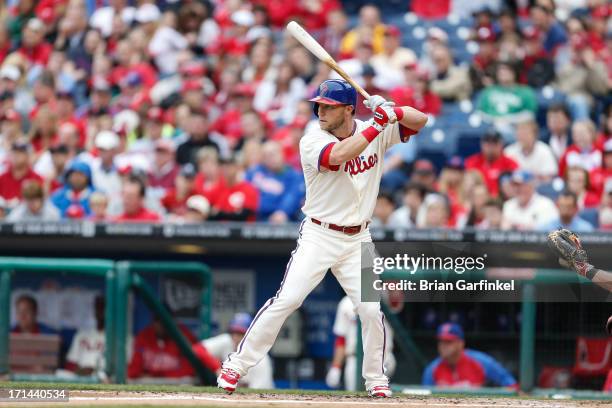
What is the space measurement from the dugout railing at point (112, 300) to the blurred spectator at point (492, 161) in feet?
9.45

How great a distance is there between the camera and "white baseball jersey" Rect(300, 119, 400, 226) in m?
6.89

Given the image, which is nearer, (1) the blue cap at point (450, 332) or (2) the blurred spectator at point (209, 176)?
(1) the blue cap at point (450, 332)

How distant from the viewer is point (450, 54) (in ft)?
40.4

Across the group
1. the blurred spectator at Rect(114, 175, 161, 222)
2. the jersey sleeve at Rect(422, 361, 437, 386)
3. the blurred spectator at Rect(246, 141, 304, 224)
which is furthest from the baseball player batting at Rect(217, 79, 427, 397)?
the blurred spectator at Rect(114, 175, 161, 222)

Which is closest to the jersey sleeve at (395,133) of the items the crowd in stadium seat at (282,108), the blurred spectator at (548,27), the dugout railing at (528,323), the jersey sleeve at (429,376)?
the dugout railing at (528,323)

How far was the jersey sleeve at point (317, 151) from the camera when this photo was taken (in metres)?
6.70

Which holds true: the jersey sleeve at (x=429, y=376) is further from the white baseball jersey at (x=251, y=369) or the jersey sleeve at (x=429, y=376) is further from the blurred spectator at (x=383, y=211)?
the blurred spectator at (x=383, y=211)

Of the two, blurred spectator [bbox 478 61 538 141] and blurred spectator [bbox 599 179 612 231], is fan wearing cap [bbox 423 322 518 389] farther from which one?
blurred spectator [bbox 478 61 538 141]

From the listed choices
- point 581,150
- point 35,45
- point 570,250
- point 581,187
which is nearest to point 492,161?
point 581,150

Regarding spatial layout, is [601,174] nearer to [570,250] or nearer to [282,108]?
[282,108]

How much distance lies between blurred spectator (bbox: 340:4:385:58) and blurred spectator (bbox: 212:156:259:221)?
2243 mm

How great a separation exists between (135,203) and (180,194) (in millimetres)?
629

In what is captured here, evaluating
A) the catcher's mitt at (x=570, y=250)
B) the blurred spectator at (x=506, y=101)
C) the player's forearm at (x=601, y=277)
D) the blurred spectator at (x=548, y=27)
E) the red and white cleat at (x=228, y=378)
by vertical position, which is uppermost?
the blurred spectator at (x=548, y=27)

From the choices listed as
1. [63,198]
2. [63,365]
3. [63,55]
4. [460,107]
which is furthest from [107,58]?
[63,365]
